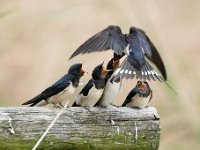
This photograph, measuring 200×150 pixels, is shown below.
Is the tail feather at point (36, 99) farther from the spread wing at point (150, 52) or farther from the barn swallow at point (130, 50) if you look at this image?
the spread wing at point (150, 52)

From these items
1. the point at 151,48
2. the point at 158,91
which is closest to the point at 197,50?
the point at 158,91

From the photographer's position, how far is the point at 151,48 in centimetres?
430

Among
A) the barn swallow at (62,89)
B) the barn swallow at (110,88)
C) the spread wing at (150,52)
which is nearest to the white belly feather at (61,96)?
the barn swallow at (62,89)

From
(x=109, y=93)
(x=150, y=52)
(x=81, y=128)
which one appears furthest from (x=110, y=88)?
(x=150, y=52)

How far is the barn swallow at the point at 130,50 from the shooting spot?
3.89m

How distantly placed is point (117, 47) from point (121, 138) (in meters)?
0.57

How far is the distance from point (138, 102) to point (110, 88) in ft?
0.40

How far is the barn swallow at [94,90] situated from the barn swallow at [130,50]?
0.05 metres

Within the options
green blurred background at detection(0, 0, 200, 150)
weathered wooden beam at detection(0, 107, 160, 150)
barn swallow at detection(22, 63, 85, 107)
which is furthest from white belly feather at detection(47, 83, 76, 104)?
green blurred background at detection(0, 0, 200, 150)

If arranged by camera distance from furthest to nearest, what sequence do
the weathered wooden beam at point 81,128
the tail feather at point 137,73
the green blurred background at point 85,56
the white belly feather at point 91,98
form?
the green blurred background at point 85,56 → the tail feather at point 137,73 → the white belly feather at point 91,98 → the weathered wooden beam at point 81,128

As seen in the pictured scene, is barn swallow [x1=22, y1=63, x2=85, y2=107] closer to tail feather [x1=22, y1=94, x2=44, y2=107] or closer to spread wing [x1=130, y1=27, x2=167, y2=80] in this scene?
tail feather [x1=22, y1=94, x2=44, y2=107]

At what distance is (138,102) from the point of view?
12.3ft

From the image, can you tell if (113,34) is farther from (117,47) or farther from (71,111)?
(71,111)

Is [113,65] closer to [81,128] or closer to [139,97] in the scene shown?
[139,97]
